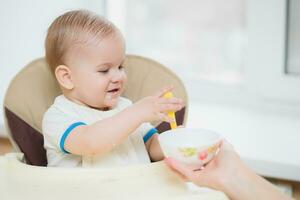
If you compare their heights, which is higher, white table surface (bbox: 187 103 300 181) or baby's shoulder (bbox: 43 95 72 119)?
baby's shoulder (bbox: 43 95 72 119)

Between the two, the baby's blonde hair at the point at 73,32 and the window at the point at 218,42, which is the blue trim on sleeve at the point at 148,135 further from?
the window at the point at 218,42

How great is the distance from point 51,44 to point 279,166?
0.73m

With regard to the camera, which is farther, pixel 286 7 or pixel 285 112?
pixel 285 112

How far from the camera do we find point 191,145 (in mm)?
1014

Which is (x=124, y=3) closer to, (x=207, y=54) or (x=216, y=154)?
(x=207, y=54)

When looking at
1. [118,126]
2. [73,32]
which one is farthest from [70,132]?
[73,32]

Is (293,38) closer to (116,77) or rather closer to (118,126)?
(116,77)

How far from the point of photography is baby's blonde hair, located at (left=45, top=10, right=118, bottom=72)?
1.21 m

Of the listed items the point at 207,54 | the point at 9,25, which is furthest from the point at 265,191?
the point at 9,25

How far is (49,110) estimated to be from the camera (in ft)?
4.12

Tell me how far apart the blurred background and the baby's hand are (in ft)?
1.89

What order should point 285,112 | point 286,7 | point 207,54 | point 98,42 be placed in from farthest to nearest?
point 207,54 → point 285,112 → point 286,7 → point 98,42

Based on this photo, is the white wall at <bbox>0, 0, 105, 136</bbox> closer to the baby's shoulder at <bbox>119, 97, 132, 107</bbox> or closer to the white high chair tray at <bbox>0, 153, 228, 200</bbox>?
the baby's shoulder at <bbox>119, 97, 132, 107</bbox>

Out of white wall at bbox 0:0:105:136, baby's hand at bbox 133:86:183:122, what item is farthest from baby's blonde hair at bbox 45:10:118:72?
white wall at bbox 0:0:105:136
